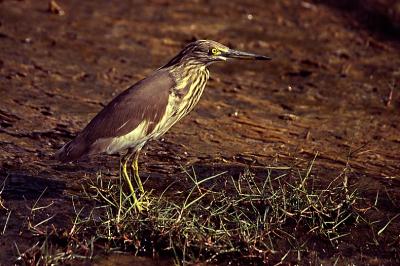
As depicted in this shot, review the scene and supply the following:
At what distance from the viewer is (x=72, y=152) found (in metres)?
5.46

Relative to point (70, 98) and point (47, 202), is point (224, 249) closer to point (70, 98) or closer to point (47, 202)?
point (47, 202)

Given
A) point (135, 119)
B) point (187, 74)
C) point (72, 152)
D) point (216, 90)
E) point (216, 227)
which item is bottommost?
point (216, 90)

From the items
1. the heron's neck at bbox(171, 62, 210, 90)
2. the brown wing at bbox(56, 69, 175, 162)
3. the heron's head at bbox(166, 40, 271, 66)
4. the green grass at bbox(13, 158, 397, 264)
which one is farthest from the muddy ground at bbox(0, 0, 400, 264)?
the heron's head at bbox(166, 40, 271, 66)

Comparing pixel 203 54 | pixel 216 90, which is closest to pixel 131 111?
pixel 203 54

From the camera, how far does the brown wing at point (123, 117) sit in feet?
17.9

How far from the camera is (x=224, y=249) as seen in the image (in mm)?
4836

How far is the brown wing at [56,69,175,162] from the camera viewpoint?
546 cm

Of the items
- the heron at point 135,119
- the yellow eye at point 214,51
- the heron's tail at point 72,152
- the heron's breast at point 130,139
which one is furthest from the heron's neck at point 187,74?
the heron's tail at point 72,152

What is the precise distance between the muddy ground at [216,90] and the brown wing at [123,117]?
0.34 m

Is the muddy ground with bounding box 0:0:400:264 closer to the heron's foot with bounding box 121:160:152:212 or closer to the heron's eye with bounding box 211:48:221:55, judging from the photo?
the heron's foot with bounding box 121:160:152:212

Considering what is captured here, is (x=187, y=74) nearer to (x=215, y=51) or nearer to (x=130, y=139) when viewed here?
(x=215, y=51)

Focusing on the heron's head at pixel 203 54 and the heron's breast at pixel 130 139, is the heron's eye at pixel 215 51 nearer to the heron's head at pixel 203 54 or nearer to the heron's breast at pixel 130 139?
the heron's head at pixel 203 54

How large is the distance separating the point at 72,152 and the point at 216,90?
2.91 metres

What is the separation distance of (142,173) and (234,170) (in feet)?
2.22
